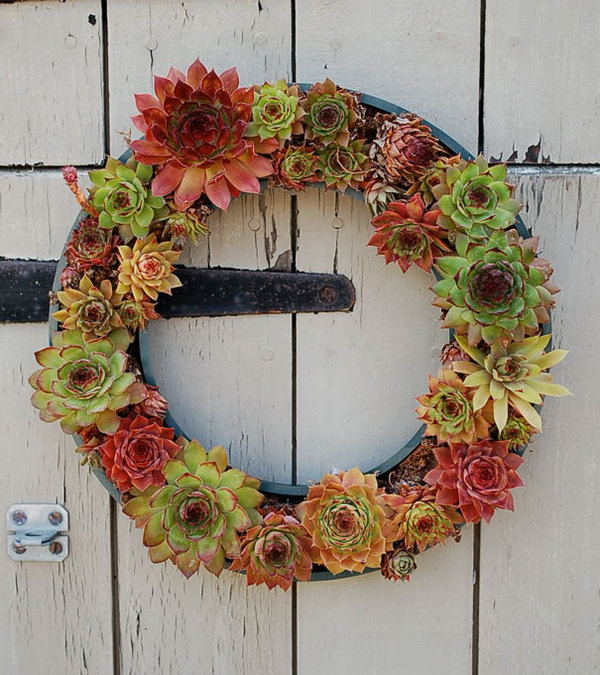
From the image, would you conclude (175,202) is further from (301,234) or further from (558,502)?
(558,502)

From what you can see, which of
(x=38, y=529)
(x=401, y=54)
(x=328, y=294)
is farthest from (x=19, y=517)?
(x=401, y=54)

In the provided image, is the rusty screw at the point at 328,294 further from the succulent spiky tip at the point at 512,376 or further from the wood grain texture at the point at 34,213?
the wood grain texture at the point at 34,213

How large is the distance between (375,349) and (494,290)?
0.18m

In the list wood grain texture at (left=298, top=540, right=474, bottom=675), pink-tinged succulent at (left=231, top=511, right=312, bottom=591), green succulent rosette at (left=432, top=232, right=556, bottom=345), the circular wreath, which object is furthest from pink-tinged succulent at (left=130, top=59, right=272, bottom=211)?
wood grain texture at (left=298, top=540, right=474, bottom=675)

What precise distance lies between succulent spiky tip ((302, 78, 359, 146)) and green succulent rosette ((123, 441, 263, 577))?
33 cm

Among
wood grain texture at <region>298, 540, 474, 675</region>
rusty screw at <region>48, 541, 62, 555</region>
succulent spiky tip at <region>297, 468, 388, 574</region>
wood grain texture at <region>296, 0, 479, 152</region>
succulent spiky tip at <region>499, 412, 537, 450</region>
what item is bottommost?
wood grain texture at <region>298, 540, 474, 675</region>

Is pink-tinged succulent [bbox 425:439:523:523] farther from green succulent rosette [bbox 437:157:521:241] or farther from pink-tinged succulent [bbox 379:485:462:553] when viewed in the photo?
green succulent rosette [bbox 437:157:521:241]

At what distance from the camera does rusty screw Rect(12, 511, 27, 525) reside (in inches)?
34.0

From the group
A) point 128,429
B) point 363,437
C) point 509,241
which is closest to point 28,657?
point 128,429

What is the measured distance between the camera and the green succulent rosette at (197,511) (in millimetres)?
738

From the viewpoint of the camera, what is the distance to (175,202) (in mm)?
758

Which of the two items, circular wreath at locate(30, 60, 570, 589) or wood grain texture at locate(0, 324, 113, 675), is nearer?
circular wreath at locate(30, 60, 570, 589)

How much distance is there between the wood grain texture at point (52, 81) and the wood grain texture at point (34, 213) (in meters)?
0.02

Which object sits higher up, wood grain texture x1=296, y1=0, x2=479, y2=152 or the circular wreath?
wood grain texture x1=296, y1=0, x2=479, y2=152
